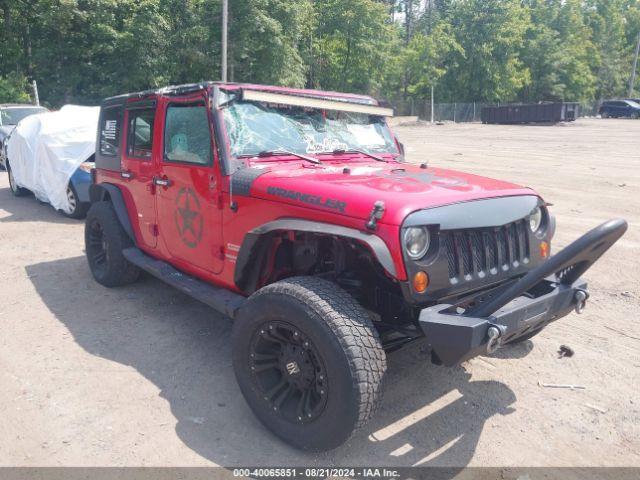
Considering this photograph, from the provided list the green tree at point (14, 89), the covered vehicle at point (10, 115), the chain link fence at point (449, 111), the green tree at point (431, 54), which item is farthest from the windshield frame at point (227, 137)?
the chain link fence at point (449, 111)

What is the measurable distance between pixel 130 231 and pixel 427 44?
47584mm

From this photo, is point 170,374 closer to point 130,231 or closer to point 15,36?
point 130,231

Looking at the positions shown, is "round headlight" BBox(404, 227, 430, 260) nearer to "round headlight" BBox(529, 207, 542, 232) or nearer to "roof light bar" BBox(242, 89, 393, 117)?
"round headlight" BBox(529, 207, 542, 232)

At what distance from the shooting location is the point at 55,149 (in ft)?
→ 30.2

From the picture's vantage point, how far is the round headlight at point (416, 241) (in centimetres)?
281

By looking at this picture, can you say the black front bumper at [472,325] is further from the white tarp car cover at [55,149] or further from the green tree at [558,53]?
the green tree at [558,53]

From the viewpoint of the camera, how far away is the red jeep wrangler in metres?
2.78

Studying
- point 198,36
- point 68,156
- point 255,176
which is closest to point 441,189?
point 255,176

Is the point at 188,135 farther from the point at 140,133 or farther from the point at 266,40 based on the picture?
the point at 266,40

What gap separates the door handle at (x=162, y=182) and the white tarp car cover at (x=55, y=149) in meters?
4.64

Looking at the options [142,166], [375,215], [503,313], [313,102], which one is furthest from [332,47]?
[503,313]

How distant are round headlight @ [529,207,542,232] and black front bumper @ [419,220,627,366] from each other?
510 millimetres

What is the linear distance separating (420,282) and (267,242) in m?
1.12

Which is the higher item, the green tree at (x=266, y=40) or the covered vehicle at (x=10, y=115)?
the green tree at (x=266, y=40)
